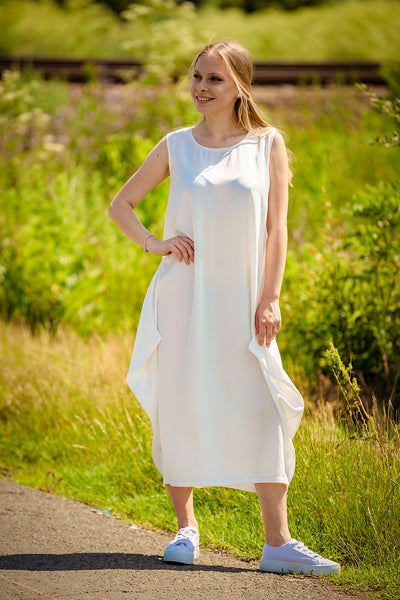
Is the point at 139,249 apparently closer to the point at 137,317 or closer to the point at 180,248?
the point at 137,317

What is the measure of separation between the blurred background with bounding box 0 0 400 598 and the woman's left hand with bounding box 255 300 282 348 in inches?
13.4

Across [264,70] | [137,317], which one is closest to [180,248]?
[137,317]

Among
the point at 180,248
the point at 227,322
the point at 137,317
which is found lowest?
the point at 137,317

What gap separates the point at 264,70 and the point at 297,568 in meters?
13.3

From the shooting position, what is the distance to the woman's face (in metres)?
3.25

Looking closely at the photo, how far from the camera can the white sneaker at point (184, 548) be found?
3.29 metres

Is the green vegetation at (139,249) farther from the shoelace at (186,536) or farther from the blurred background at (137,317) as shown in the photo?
the shoelace at (186,536)

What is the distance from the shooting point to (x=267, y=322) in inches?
125

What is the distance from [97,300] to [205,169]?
10.1 ft

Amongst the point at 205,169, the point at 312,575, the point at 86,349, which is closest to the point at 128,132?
the point at 86,349

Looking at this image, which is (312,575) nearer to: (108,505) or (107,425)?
(108,505)

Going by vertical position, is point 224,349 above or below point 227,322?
below

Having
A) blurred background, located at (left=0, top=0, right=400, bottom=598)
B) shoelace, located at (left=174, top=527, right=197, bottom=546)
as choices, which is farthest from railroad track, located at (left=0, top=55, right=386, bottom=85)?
shoelace, located at (left=174, top=527, right=197, bottom=546)

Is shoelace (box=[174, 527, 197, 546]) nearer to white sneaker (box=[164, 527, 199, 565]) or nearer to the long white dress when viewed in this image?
white sneaker (box=[164, 527, 199, 565])
